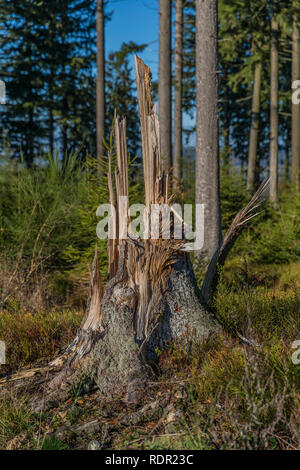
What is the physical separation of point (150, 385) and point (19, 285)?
3946 mm

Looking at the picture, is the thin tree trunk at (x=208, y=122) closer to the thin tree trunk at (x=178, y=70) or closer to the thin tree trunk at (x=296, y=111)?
the thin tree trunk at (x=178, y=70)

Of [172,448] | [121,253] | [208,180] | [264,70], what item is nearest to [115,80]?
[264,70]

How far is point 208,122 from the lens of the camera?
723 cm

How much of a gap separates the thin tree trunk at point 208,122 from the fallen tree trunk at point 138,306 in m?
3.19

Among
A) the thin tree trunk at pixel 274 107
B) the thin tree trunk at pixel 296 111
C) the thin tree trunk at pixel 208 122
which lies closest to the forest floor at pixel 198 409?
the thin tree trunk at pixel 208 122

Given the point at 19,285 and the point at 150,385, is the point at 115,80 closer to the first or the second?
the point at 19,285

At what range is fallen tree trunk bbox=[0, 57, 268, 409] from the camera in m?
3.62

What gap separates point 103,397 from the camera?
136 inches

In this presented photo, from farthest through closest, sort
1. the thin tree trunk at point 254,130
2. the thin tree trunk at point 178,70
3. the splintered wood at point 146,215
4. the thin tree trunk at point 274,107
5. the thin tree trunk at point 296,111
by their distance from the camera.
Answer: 1. the thin tree trunk at point 254,130
2. the thin tree trunk at point 296,111
3. the thin tree trunk at point 178,70
4. the thin tree trunk at point 274,107
5. the splintered wood at point 146,215

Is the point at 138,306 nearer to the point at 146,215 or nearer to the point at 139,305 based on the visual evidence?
the point at 139,305

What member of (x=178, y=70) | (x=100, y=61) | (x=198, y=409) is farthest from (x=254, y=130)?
(x=198, y=409)

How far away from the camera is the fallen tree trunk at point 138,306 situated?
3.62m

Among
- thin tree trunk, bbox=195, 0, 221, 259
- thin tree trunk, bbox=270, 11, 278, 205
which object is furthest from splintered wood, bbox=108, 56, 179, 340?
thin tree trunk, bbox=270, 11, 278, 205

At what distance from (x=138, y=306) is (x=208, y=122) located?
453 centimetres
